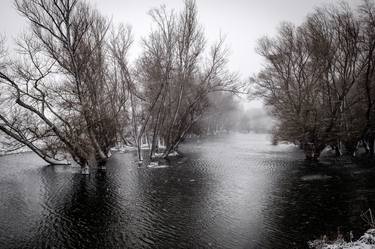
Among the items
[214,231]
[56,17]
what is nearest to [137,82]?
[56,17]

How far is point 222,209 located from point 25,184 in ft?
43.4

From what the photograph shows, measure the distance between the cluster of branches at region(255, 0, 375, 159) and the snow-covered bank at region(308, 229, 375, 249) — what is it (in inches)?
744

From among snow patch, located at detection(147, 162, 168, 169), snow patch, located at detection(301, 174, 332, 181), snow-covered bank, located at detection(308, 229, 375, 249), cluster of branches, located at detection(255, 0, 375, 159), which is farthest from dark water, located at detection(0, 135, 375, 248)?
cluster of branches, located at detection(255, 0, 375, 159)

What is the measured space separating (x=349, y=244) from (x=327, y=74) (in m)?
21.5

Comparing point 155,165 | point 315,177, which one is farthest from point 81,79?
point 315,177

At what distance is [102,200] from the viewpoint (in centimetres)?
1395

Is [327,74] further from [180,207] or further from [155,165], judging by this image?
[180,207]

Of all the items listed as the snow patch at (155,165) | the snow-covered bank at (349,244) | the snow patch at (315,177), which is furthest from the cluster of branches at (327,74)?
the snow-covered bank at (349,244)

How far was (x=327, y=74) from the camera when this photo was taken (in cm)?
2555

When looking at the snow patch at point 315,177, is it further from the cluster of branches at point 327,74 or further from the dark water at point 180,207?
the cluster of branches at point 327,74

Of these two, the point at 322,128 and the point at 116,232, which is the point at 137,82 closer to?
the point at 322,128

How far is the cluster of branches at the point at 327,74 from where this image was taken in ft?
80.2

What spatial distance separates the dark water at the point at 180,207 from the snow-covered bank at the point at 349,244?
0.47 m

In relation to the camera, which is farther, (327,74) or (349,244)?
(327,74)
